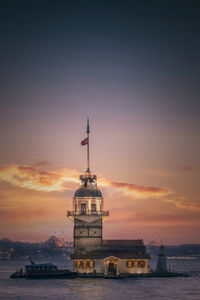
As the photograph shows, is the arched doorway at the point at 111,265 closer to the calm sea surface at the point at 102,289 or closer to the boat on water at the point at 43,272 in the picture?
the calm sea surface at the point at 102,289

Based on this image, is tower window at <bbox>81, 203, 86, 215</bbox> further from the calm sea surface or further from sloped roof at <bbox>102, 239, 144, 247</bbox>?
the calm sea surface

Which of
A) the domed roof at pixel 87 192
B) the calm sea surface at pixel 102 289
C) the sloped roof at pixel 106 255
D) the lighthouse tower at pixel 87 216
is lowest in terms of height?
A: the calm sea surface at pixel 102 289

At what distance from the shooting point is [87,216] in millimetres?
114812

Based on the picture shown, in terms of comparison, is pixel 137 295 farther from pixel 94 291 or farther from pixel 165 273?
pixel 165 273

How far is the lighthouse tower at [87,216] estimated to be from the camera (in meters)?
114

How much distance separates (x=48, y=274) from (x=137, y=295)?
3103cm

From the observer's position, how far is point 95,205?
116125 mm

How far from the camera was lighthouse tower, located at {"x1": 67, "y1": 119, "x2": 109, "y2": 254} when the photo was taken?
373ft

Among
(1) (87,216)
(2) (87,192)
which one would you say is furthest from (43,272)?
(2) (87,192)

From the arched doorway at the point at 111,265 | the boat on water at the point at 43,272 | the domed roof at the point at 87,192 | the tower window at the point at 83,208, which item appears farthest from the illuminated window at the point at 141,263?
the domed roof at the point at 87,192

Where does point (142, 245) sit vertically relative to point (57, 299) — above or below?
above

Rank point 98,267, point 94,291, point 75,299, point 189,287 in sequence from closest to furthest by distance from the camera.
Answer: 1. point 75,299
2. point 94,291
3. point 189,287
4. point 98,267

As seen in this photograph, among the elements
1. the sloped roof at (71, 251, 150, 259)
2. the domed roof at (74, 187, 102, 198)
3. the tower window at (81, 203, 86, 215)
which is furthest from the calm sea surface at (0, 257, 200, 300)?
the domed roof at (74, 187, 102, 198)

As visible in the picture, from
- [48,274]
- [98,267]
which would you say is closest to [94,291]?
[98,267]
